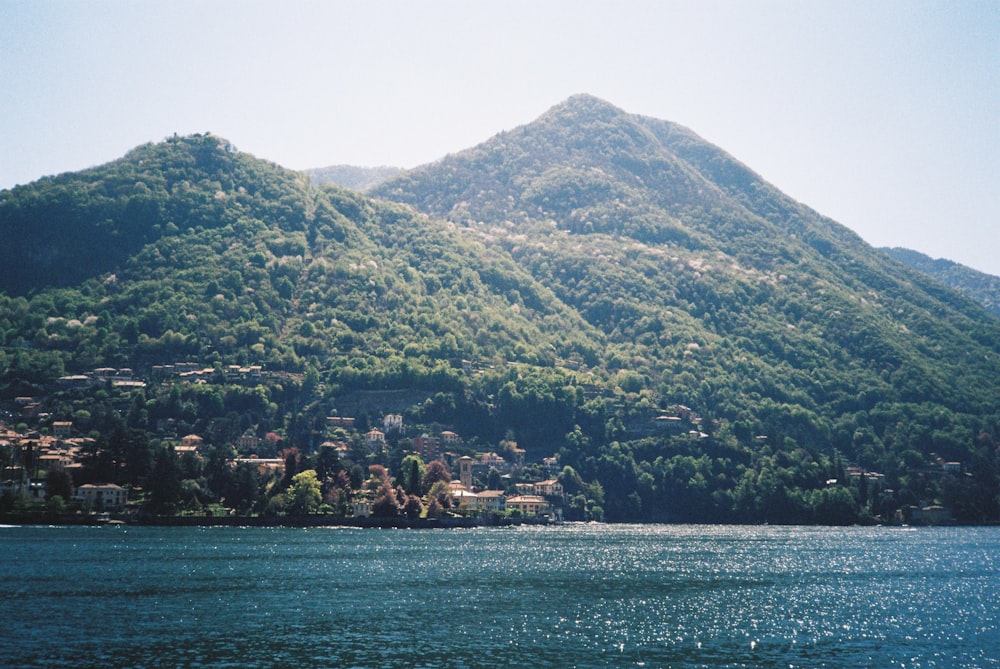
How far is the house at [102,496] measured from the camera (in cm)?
13925

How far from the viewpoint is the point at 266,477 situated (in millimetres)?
150500

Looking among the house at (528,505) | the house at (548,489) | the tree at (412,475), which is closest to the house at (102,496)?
the tree at (412,475)

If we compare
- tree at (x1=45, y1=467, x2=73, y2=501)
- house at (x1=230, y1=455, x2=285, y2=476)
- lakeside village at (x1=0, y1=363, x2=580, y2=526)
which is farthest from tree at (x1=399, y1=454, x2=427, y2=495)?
tree at (x1=45, y1=467, x2=73, y2=501)

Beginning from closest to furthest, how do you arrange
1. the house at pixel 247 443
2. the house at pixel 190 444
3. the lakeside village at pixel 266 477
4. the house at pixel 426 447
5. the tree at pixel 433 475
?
the lakeside village at pixel 266 477 < the house at pixel 190 444 < the tree at pixel 433 475 < the house at pixel 247 443 < the house at pixel 426 447

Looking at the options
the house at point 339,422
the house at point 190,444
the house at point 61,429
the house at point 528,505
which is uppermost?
the house at point 339,422

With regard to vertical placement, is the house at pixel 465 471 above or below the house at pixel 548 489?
above

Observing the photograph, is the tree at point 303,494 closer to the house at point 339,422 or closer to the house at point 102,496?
the house at point 102,496

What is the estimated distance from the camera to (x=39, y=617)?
180ft

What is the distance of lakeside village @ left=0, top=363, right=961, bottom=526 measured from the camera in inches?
5458

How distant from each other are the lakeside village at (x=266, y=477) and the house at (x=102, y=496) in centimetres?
14

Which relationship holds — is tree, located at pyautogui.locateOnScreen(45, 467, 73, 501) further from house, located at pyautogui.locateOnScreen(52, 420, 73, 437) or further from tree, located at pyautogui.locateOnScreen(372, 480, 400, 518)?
tree, located at pyautogui.locateOnScreen(372, 480, 400, 518)

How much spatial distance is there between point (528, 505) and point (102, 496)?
67.9m

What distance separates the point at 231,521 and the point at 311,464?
16.9 metres

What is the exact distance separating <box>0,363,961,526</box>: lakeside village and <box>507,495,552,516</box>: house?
0.70 feet
